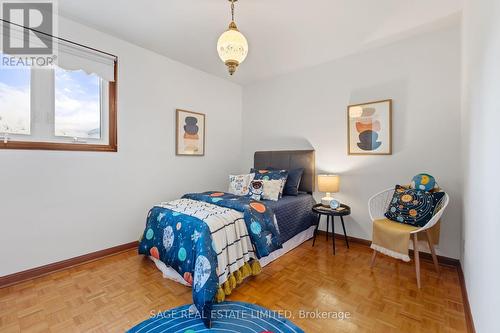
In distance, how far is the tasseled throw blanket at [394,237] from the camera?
2094 millimetres

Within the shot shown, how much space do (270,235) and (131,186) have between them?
1.95 m

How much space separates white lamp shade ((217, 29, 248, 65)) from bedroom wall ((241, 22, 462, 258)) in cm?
201

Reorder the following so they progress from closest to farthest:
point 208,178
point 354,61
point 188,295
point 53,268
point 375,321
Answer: point 375,321
point 188,295
point 53,268
point 354,61
point 208,178

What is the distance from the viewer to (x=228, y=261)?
2016 mm

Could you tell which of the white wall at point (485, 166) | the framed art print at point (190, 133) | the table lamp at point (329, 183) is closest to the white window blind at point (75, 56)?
the framed art print at point (190, 133)

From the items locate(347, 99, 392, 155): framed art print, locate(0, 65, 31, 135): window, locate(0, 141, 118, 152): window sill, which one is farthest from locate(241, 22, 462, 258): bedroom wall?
locate(0, 65, 31, 135): window

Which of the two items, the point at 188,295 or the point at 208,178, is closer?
the point at 188,295

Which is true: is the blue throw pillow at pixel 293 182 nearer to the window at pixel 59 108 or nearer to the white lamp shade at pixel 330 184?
the white lamp shade at pixel 330 184

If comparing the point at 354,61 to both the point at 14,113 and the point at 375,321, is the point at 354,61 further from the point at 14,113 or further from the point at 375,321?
the point at 14,113

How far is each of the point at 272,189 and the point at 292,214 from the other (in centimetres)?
43

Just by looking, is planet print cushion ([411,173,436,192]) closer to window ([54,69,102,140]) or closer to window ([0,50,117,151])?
window ([0,50,117,151])

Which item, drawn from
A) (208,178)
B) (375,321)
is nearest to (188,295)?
(375,321)

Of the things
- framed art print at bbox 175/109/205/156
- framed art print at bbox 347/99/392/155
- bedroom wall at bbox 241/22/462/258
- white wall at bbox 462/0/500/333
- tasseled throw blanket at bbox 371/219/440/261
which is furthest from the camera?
framed art print at bbox 175/109/205/156
